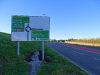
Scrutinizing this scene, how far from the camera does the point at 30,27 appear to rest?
27828mm

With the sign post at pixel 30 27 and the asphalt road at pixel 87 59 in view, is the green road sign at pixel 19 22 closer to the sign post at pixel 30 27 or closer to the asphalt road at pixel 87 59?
the sign post at pixel 30 27

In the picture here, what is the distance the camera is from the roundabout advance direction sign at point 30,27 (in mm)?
27891

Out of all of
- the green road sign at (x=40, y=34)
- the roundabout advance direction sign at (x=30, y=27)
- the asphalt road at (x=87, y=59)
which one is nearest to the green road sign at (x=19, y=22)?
the roundabout advance direction sign at (x=30, y=27)

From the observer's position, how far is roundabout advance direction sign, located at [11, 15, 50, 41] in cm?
2789

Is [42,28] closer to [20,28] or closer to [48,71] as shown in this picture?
[20,28]

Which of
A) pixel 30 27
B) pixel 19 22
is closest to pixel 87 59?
pixel 30 27

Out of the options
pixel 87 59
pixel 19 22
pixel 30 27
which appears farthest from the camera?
pixel 87 59

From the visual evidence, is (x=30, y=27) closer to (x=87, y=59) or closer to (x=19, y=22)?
(x=19, y=22)

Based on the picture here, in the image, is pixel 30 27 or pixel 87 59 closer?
pixel 30 27

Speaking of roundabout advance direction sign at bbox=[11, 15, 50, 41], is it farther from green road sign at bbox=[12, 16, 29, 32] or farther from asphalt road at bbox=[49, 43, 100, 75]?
asphalt road at bbox=[49, 43, 100, 75]

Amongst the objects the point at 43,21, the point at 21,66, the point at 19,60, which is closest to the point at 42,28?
the point at 43,21

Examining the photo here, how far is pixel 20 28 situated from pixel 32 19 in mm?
1063

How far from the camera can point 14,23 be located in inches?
1107

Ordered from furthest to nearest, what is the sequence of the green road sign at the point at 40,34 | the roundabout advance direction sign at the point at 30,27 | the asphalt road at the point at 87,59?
the green road sign at the point at 40,34, the roundabout advance direction sign at the point at 30,27, the asphalt road at the point at 87,59
